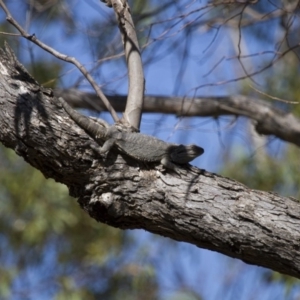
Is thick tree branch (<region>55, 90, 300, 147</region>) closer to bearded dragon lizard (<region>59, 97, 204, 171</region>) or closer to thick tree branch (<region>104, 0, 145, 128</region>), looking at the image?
thick tree branch (<region>104, 0, 145, 128</region>)

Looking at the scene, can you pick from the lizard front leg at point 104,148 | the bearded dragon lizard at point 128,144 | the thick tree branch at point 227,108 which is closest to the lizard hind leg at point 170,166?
the bearded dragon lizard at point 128,144

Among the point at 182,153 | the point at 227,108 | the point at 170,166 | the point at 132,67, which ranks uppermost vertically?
the point at 227,108

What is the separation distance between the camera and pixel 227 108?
531 cm

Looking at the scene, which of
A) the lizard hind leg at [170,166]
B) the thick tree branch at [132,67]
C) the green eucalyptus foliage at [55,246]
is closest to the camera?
the lizard hind leg at [170,166]

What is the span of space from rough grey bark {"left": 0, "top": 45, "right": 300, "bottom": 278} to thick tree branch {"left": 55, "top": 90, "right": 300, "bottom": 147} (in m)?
1.99

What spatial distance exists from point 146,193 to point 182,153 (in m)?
0.31

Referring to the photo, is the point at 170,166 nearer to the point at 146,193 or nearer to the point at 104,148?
the point at 146,193

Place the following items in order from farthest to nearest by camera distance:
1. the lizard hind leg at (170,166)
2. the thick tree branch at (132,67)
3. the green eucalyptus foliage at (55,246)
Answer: the green eucalyptus foliage at (55,246)
the thick tree branch at (132,67)
the lizard hind leg at (170,166)

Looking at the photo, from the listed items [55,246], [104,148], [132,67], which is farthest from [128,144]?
[55,246]

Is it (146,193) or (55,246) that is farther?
(55,246)

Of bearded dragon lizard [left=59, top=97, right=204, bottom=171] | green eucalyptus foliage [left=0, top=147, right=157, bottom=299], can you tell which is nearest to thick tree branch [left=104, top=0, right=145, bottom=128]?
bearded dragon lizard [left=59, top=97, right=204, bottom=171]

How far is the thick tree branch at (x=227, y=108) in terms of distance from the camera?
5191 mm

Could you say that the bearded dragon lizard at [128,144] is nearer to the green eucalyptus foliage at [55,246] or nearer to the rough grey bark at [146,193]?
the rough grey bark at [146,193]

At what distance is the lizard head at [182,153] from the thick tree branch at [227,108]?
4.85 feet
